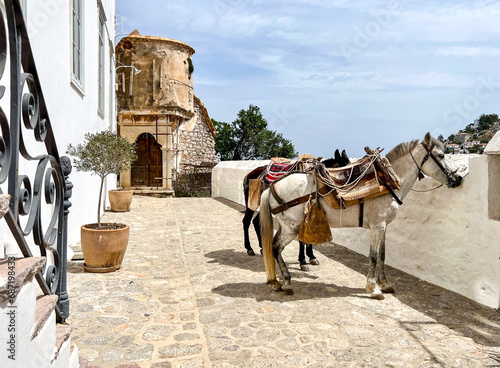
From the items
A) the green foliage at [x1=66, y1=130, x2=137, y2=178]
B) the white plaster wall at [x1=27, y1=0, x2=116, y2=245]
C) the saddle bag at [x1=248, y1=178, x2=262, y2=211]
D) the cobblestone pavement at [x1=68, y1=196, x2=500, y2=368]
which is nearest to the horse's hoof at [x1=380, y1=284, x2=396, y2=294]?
the cobblestone pavement at [x1=68, y1=196, x2=500, y2=368]

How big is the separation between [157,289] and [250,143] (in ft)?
99.2

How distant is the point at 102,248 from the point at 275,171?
2696mm

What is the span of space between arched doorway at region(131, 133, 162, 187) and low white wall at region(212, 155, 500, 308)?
642 inches

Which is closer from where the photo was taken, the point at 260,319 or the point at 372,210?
the point at 260,319

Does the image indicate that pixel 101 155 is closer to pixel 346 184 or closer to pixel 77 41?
pixel 77 41

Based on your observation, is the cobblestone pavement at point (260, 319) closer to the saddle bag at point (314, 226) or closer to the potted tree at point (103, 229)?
the potted tree at point (103, 229)

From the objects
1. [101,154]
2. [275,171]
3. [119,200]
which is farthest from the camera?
[119,200]

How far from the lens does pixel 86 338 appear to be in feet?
10.7

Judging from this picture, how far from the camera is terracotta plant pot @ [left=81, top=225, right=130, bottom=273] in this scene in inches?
203

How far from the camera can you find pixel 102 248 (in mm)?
5152

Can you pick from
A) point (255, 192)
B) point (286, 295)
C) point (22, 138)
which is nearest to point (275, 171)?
point (255, 192)

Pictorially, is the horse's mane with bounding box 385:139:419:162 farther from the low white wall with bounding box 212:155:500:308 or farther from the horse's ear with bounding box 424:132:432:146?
the low white wall with bounding box 212:155:500:308

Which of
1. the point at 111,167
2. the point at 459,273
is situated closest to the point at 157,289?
the point at 111,167

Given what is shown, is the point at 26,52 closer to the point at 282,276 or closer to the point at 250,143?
the point at 282,276
